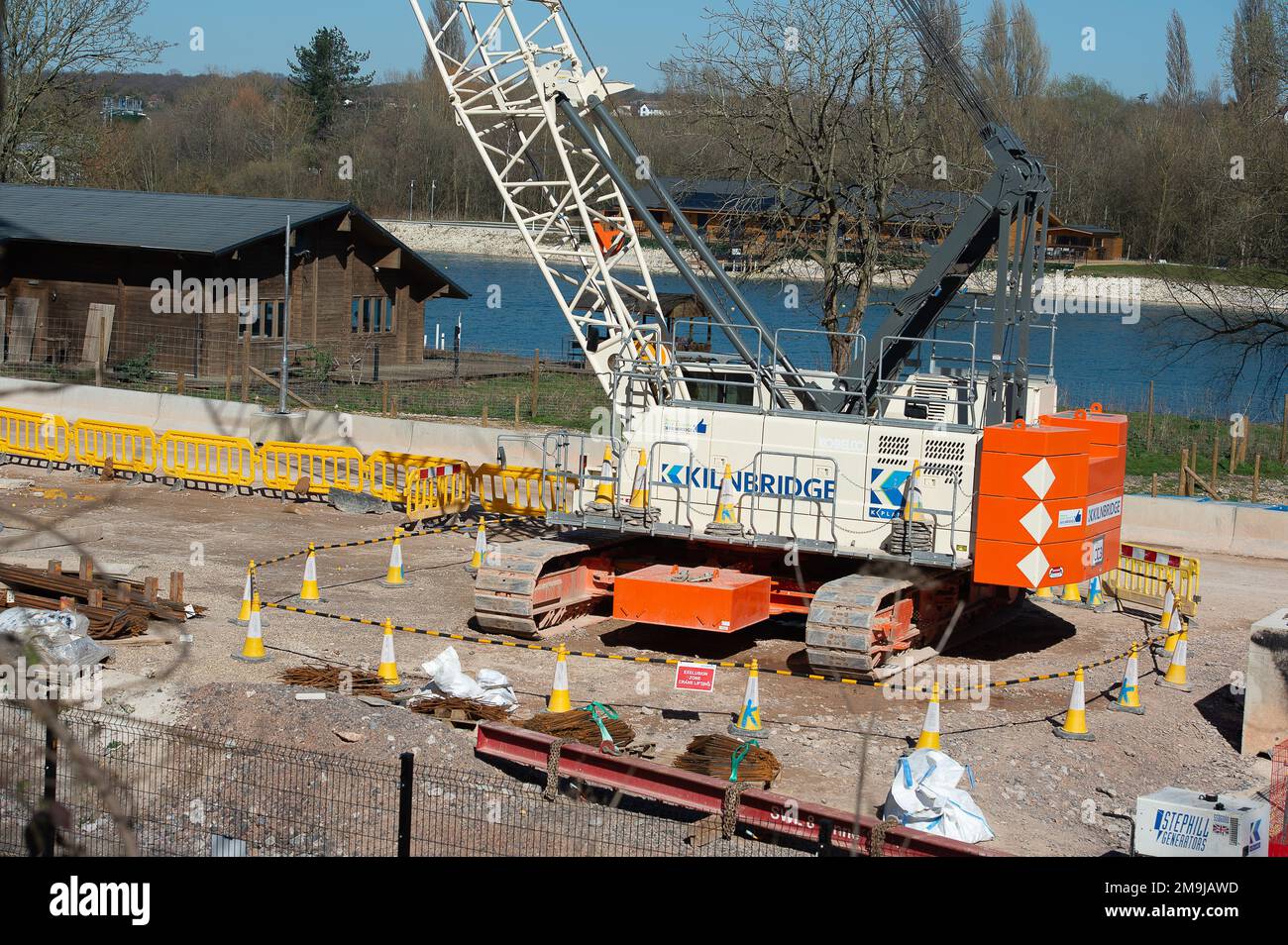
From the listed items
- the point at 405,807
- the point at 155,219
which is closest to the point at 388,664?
the point at 405,807

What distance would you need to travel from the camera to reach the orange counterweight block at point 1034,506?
1557 centimetres

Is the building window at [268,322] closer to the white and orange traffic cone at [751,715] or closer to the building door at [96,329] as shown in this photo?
the building door at [96,329]

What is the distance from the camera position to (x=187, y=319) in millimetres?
37281

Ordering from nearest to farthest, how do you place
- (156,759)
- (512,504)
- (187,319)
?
1. (156,759)
2. (512,504)
3. (187,319)

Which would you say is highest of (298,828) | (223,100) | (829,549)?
(223,100)

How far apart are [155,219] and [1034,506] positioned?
3097 cm

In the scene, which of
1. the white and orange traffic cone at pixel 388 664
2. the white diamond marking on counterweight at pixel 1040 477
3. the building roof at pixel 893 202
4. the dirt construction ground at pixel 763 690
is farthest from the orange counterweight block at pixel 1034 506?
the building roof at pixel 893 202

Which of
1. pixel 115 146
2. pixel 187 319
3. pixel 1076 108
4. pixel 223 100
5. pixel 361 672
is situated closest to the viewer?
pixel 361 672

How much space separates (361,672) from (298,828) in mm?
4268

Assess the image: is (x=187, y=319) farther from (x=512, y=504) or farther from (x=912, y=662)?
(x=912, y=662)

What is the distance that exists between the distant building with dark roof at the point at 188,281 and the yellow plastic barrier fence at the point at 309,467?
31.4ft

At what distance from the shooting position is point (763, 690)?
50.8ft

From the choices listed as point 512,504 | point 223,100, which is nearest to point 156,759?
point 512,504

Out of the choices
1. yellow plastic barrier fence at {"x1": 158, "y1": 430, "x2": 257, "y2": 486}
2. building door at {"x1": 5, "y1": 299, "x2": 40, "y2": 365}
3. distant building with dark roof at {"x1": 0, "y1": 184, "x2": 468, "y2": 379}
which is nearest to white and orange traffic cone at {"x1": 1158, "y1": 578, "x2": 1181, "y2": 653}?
yellow plastic barrier fence at {"x1": 158, "y1": 430, "x2": 257, "y2": 486}
